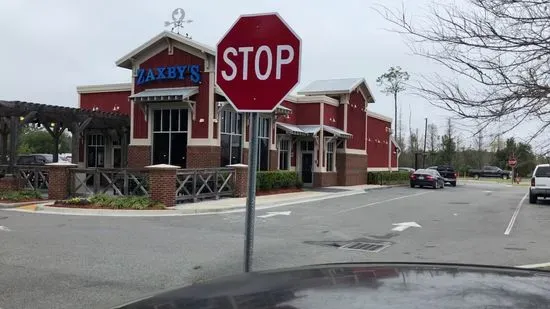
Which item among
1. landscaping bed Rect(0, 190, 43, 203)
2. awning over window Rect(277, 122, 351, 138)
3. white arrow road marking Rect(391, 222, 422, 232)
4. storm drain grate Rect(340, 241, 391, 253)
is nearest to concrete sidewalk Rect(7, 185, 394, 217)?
landscaping bed Rect(0, 190, 43, 203)

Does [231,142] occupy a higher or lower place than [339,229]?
higher

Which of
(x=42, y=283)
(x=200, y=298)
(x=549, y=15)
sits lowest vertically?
(x=42, y=283)

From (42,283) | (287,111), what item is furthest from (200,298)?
(287,111)

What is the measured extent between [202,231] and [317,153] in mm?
19703

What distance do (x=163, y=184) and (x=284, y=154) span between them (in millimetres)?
13935

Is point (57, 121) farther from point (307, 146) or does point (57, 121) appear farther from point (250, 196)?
point (250, 196)

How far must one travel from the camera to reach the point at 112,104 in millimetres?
28750

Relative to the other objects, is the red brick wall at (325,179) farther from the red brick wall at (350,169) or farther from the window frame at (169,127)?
the window frame at (169,127)

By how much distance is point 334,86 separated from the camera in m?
35.0

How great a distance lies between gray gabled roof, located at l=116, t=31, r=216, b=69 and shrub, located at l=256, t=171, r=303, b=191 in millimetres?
5914

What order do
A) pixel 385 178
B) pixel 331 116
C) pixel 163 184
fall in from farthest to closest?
pixel 385 178, pixel 331 116, pixel 163 184

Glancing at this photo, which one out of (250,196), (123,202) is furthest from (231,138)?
(250,196)

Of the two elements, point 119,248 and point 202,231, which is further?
point 202,231

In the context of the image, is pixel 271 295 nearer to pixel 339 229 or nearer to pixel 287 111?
pixel 339 229
